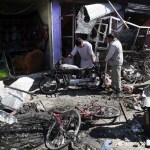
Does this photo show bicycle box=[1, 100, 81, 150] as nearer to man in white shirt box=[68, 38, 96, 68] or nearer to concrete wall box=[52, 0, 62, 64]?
man in white shirt box=[68, 38, 96, 68]

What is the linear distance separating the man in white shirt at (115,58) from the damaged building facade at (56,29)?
2620 millimetres

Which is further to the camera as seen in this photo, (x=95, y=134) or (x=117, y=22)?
(x=117, y=22)

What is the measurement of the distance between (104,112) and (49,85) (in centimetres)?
320

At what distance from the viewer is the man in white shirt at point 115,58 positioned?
10.7m

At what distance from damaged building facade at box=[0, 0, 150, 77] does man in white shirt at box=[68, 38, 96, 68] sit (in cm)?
170

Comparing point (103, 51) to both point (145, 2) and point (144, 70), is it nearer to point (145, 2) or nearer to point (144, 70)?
point (144, 70)

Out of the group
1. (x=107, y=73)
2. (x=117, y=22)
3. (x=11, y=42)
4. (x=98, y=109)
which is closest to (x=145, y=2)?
(x=117, y=22)

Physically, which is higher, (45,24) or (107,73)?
(45,24)

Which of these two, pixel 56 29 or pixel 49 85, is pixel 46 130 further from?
pixel 56 29

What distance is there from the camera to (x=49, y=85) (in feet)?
36.7

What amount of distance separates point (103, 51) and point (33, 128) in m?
6.65

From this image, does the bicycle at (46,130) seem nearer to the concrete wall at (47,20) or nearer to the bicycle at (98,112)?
the bicycle at (98,112)

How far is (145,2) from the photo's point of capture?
15.5m

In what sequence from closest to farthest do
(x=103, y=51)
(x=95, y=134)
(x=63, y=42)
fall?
A: (x=95, y=134) < (x=103, y=51) < (x=63, y=42)
